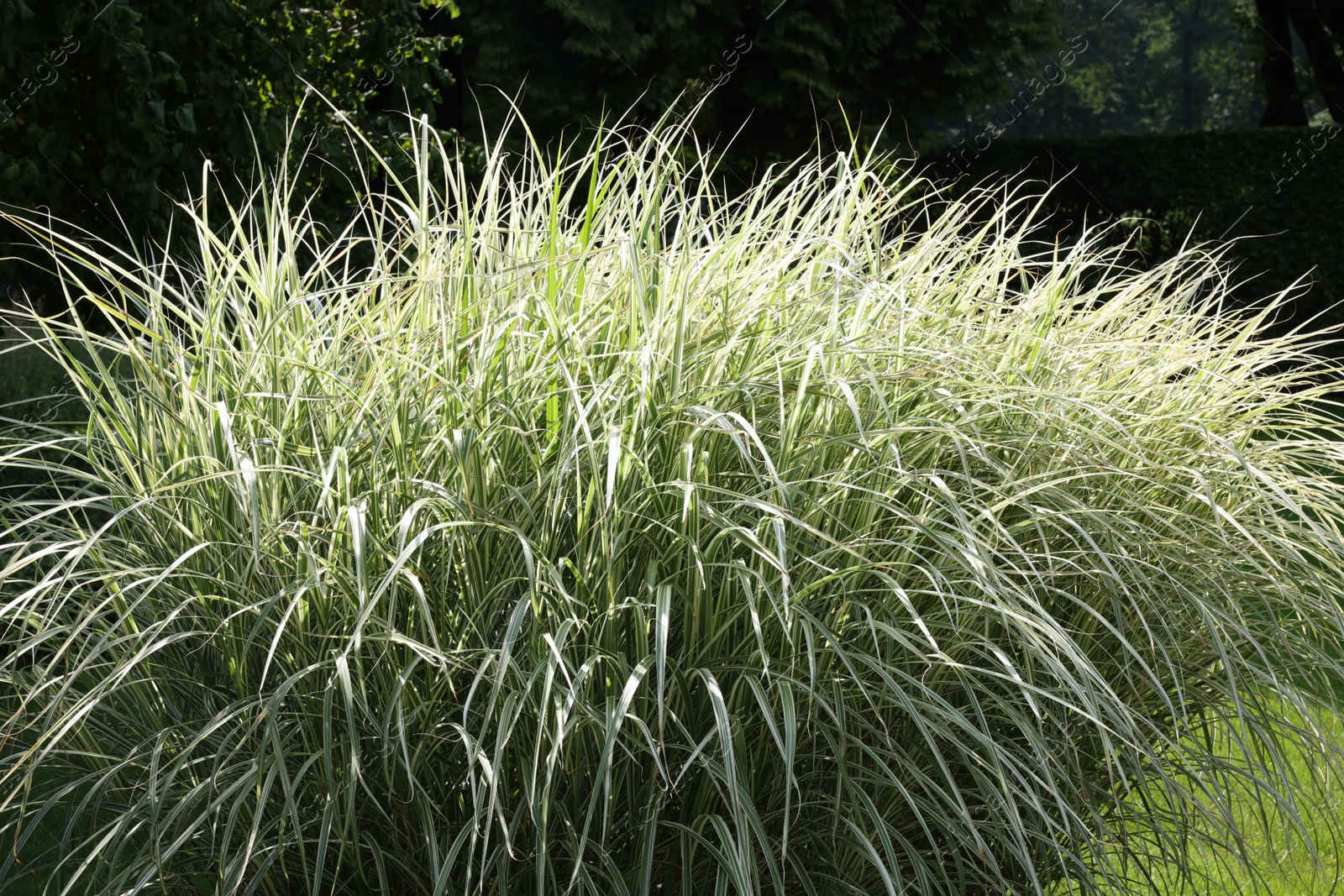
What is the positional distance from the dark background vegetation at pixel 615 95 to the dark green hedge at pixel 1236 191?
0.02m

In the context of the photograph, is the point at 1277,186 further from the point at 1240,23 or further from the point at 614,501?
the point at 614,501

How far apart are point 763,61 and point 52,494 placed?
9.86m

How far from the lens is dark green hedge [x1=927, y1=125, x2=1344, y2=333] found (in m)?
9.64

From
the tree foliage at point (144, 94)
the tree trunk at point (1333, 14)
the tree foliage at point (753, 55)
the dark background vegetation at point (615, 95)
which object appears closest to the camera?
the tree foliage at point (144, 94)

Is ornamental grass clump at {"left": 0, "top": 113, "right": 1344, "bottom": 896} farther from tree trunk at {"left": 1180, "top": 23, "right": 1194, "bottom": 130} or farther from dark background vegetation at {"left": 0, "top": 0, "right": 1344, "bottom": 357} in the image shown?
tree trunk at {"left": 1180, "top": 23, "right": 1194, "bottom": 130}

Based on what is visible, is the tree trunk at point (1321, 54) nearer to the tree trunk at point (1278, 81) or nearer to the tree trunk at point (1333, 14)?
the tree trunk at point (1333, 14)

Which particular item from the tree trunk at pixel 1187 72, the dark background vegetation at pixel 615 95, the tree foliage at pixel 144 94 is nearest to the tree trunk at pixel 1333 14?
the dark background vegetation at pixel 615 95

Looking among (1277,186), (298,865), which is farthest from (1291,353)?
(1277,186)

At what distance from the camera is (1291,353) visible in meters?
2.42

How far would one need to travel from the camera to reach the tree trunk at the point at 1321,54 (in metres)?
12.9

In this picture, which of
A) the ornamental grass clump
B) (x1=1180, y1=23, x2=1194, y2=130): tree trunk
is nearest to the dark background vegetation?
the ornamental grass clump

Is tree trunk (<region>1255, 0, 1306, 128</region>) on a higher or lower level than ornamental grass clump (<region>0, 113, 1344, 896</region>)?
higher

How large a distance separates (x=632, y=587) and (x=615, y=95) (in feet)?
37.3

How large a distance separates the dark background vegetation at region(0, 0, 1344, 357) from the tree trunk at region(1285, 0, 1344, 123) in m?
0.02
